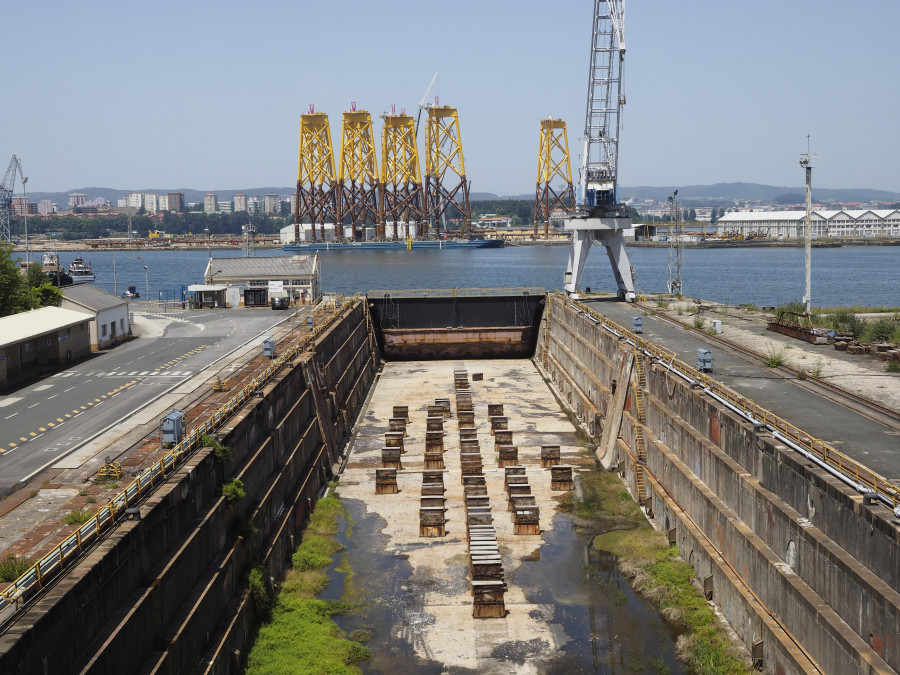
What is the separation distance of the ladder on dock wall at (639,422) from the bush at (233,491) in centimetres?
1728

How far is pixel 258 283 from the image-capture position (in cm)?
7194

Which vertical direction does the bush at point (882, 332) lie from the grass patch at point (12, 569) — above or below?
above

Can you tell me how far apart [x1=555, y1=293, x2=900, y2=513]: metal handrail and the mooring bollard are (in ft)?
40.9

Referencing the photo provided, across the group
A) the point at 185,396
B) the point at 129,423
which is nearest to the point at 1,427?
the point at 129,423

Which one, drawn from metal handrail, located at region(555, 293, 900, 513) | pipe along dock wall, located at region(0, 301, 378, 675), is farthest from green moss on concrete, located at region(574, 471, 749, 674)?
pipe along dock wall, located at region(0, 301, 378, 675)

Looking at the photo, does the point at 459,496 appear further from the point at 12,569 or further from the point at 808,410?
the point at 12,569

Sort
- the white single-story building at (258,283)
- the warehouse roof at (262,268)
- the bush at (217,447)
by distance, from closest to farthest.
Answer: the bush at (217,447), the white single-story building at (258,283), the warehouse roof at (262,268)

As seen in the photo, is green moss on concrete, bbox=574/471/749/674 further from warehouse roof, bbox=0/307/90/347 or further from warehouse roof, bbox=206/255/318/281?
warehouse roof, bbox=206/255/318/281

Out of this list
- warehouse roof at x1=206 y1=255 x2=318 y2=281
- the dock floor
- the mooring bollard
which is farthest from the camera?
warehouse roof at x1=206 y1=255 x2=318 y2=281

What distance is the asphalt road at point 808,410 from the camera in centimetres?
2512

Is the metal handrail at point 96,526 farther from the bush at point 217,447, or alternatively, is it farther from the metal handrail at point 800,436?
the metal handrail at point 800,436

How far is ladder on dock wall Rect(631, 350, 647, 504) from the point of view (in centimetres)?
3731

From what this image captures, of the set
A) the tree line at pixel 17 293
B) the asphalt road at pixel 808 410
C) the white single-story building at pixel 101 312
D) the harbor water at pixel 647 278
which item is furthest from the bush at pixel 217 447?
the harbor water at pixel 647 278

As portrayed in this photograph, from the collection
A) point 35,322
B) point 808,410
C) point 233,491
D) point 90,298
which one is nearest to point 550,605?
point 233,491
